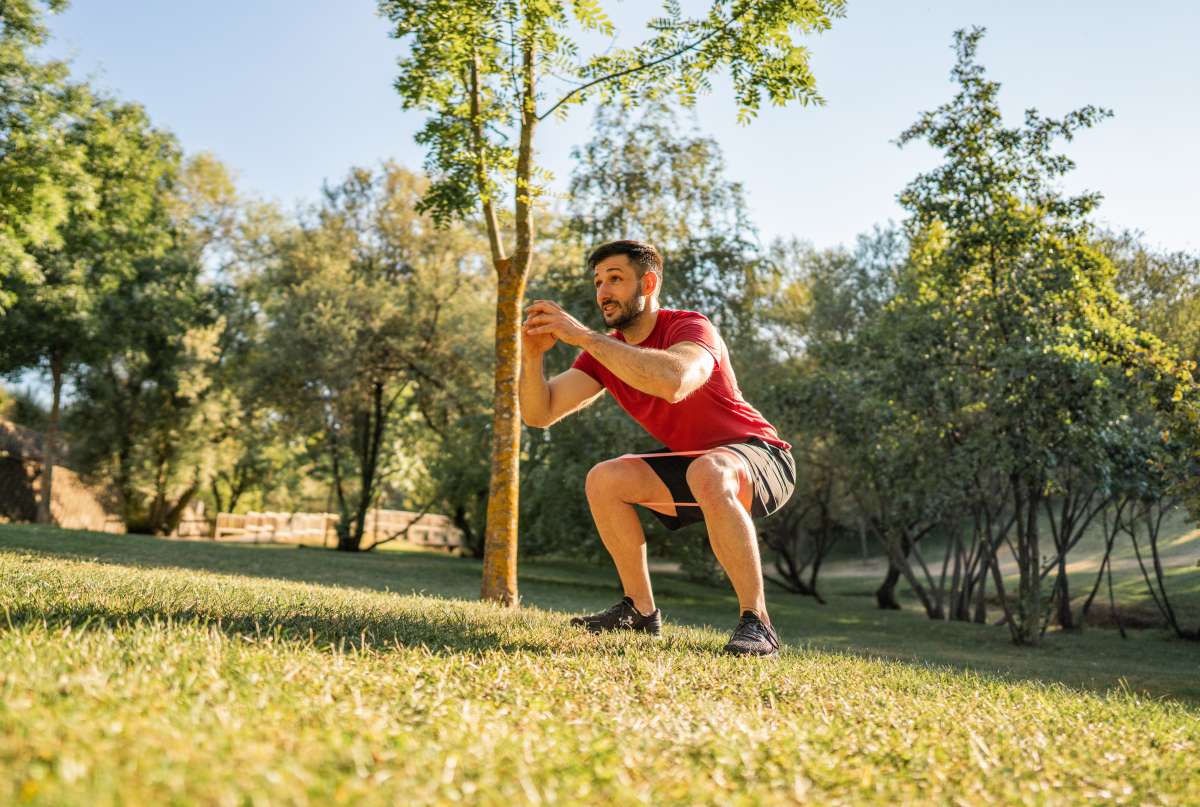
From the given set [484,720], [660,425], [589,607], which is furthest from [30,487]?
[484,720]

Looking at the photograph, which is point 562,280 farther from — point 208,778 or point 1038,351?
point 208,778

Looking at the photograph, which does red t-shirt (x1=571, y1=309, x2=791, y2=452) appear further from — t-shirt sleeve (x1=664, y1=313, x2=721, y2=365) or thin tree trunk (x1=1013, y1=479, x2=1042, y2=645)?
thin tree trunk (x1=1013, y1=479, x2=1042, y2=645)

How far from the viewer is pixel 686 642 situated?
5027mm

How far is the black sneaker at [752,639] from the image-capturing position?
453cm

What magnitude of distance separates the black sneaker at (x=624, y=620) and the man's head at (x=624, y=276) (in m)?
1.73

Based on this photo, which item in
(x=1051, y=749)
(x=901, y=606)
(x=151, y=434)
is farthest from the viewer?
(x=151, y=434)

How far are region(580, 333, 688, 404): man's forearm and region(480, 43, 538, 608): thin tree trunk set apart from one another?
18.2 ft

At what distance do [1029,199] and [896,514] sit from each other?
29.0 ft

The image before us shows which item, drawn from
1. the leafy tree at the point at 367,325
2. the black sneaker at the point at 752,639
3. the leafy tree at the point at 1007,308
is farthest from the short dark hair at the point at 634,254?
the leafy tree at the point at 367,325

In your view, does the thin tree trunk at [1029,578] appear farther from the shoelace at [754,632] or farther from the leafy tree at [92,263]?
the leafy tree at [92,263]

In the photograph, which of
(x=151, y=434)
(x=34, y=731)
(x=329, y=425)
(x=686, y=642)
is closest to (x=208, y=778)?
(x=34, y=731)

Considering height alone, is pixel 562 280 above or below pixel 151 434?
above

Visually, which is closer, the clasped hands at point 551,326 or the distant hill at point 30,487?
the clasped hands at point 551,326

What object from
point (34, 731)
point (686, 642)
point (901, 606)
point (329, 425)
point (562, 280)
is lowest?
point (901, 606)
